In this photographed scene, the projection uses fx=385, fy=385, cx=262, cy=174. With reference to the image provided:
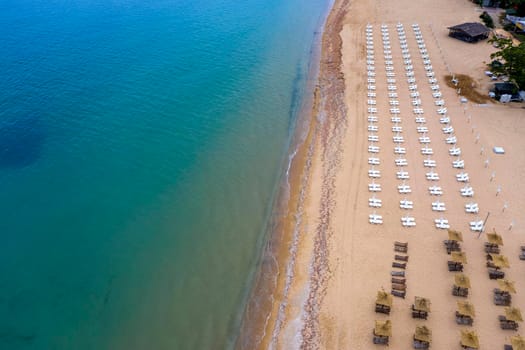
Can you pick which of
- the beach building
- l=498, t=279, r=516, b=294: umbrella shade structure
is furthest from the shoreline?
the beach building

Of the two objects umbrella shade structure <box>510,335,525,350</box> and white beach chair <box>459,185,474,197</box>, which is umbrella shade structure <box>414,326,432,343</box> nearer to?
umbrella shade structure <box>510,335,525,350</box>

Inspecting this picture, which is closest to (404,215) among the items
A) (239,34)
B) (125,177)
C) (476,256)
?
(476,256)

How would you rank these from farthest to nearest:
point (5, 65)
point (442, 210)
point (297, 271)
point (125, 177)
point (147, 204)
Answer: point (5, 65) → point (125, 177) → point (147, 204) → point (442, 210) → point (297, 271)

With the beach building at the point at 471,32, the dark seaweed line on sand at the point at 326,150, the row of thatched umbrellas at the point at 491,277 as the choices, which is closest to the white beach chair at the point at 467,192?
the row of thatched umbrellas at the point at 491,277

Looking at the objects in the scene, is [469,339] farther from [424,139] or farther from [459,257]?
[424,139]

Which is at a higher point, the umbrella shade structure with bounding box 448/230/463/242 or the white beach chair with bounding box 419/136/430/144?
the white beach chair with bounding box 419/136/430/144

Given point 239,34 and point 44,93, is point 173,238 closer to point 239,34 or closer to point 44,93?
point 44,93

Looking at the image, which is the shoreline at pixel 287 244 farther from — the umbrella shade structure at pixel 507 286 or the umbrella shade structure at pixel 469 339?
the umbrella shade structure at pixel 507 286
